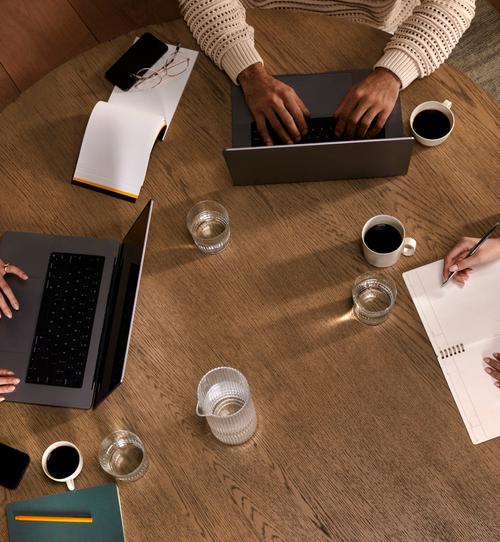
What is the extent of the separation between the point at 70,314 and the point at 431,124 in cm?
90

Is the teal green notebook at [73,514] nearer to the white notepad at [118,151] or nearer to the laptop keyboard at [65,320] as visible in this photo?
the laptop keyboard at [65,320]

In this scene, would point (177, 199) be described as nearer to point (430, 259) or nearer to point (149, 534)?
point (430, 259)

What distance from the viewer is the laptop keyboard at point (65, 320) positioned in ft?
4.65

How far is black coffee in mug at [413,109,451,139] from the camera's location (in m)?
1.52

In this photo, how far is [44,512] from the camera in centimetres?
133

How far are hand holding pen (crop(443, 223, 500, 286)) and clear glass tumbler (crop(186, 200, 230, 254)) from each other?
18.5 inches

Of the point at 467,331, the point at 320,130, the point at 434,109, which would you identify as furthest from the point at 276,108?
the point at 467,331

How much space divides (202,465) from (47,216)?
66 centimetres

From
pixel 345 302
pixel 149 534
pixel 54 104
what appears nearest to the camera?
pixel 149 534

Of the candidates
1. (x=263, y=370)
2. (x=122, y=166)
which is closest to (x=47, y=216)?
(x=122, y=166)

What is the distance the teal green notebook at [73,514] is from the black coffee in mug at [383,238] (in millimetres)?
711

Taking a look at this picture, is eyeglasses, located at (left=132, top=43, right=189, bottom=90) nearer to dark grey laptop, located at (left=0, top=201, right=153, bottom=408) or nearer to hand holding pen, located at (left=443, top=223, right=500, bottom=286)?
dark grey laptop, located at (left=0, top=201, right=153, bottom=408)

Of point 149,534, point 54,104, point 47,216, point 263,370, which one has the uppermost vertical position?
point 54,104

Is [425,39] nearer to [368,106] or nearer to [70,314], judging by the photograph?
[368,106]
